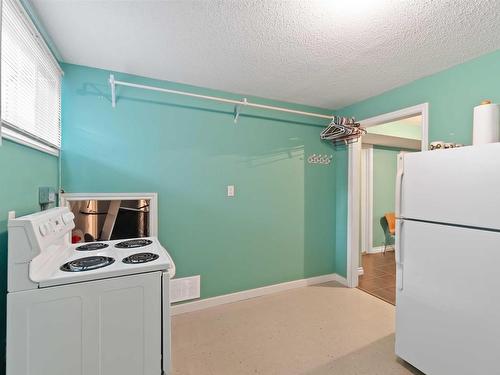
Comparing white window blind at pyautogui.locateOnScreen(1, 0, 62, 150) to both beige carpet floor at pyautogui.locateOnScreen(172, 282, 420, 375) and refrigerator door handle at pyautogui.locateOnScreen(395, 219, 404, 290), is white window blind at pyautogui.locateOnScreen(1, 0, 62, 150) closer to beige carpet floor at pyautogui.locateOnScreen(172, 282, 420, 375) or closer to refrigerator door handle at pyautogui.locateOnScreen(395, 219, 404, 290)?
beige carpet floor at pyautogui.locateOnScreen(172, 282, 420, 375)

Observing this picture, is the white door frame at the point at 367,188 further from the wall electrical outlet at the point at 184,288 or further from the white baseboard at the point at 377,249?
the wall electrical outlet at the point at 184,288

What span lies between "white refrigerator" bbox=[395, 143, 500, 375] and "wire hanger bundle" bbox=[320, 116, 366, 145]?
1167 millimetres

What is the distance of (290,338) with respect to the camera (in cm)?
214

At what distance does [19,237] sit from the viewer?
1.14m

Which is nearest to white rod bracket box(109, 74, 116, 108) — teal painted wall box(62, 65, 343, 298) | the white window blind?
teal painted wall box(62, 65, 343, 298)

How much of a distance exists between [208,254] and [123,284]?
143 cm

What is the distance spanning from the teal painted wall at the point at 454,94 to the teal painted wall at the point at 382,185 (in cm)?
252

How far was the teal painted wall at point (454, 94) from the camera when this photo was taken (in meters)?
1.90

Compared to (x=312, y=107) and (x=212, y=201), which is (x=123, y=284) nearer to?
(x=212, y=201)

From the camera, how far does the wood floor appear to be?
304cm

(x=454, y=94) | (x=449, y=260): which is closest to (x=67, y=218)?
(x=449, y=260)

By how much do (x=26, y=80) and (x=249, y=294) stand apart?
2730 mm

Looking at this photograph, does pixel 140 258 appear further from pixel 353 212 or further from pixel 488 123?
pixel 353 212

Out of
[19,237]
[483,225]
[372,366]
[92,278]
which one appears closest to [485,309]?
A: [483,225]
